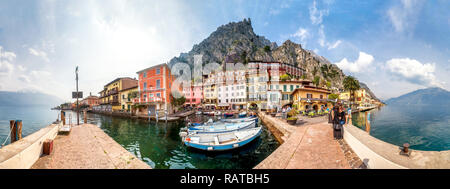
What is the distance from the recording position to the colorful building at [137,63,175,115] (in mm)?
27953

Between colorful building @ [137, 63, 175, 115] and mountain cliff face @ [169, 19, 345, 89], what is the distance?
48494 millimetres

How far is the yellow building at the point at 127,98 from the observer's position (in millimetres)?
31189

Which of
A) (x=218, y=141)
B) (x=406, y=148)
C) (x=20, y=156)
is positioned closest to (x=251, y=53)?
(x=218, y=141)

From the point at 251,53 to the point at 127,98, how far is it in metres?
66.1

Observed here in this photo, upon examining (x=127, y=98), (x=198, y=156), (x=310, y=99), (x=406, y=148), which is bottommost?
(x=198, y=156)

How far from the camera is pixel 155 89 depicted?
2858 centimetres

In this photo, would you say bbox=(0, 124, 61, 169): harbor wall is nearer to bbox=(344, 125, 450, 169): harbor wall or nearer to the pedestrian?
bbox=(344, 125, 450, 169): harbor wall

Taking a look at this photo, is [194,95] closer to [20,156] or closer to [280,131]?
[280,131]

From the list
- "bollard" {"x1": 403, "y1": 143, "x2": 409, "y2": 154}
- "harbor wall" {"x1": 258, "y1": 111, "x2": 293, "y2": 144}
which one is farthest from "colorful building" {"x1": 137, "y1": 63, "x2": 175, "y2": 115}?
"bollard" {"x1": 403, "y1": 143, "x2": 409, "y2": 154}

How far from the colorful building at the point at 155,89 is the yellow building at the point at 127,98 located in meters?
1.74
